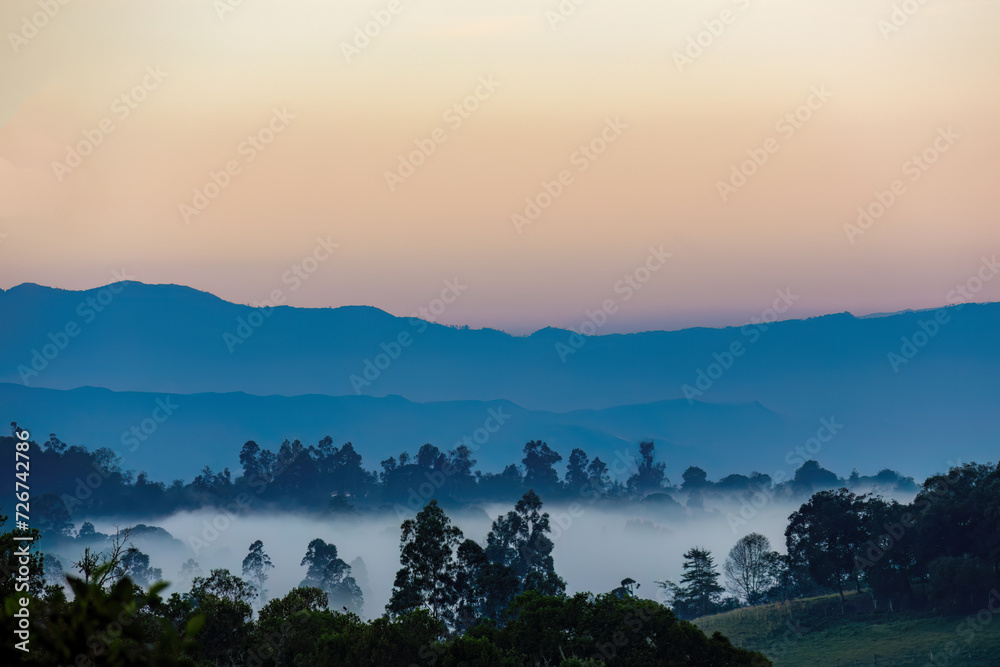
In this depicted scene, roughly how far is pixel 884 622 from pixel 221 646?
4935cm

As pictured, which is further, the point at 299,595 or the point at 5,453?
the point at 5,453

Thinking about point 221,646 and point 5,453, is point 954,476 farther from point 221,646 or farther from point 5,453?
point 5,453

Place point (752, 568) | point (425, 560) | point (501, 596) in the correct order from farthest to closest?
point (752, 568)
point (501, 596)
point (425, 560)

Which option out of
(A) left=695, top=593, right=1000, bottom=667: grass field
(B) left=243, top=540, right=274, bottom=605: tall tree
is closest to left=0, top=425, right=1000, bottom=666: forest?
(B) left=243, top=540, right=274, bottom=605: tall tree

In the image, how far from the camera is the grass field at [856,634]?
58.7 metres

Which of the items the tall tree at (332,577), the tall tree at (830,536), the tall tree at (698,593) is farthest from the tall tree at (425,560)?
the tall tree at (332,577)

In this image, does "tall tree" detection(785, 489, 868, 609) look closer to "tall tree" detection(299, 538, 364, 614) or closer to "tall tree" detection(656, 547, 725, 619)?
"tall tree" detection(656, 547, 725, 619)

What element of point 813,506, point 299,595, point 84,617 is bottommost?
point 84,617

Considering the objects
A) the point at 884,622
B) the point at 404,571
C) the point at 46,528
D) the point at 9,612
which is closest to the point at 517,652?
the point at 404,571

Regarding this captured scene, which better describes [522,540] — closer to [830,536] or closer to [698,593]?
[698,593]

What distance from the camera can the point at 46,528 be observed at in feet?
547

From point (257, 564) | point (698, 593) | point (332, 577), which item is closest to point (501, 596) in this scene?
point (698, 593)

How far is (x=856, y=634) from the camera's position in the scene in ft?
219

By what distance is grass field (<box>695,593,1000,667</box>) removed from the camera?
193 feet
